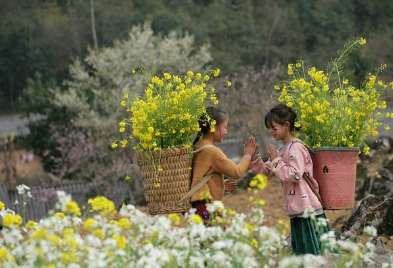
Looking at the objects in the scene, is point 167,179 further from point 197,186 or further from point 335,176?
point 335,176

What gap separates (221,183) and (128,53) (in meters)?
18.1

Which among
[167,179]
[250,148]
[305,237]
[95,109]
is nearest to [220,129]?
[250,148]

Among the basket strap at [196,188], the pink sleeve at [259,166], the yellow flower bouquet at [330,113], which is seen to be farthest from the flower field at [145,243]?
the yellow flower bouquet at [330,113]

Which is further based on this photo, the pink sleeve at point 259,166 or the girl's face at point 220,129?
the pink sleeve at point 259,166

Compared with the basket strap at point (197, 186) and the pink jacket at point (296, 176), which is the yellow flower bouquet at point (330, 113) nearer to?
the pink jacket at point (296, 176)

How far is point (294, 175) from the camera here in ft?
18.0

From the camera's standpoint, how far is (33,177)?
24203 millimetres

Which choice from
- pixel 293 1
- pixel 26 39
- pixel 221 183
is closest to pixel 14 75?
pixel 26 39

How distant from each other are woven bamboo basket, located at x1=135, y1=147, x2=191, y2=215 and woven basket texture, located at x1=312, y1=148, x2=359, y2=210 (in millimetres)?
925

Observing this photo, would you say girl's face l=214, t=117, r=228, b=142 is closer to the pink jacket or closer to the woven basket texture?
the pink jacket

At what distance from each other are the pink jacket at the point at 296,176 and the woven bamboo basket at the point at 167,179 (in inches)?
23.1

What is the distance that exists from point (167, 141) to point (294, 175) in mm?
841

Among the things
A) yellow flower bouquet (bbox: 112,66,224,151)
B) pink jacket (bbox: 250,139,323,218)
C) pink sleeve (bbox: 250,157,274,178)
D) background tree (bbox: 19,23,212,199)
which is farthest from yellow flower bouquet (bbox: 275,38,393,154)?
background tree (bbox: 19,23,212,199)

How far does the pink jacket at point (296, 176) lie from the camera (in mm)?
5496
